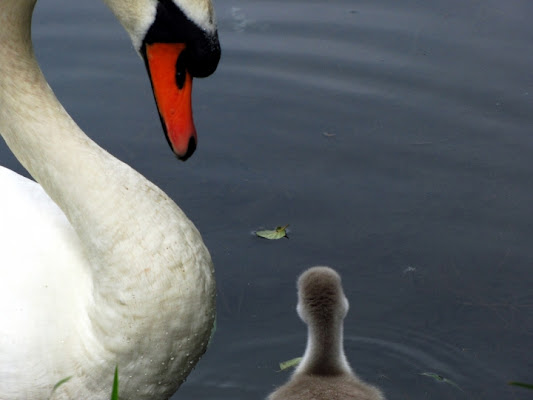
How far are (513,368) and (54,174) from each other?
217 centimetres

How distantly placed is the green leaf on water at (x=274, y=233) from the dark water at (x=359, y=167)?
6cm

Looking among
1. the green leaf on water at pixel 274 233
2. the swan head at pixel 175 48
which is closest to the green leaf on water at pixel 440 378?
the green leaf on water at pixel 274 233

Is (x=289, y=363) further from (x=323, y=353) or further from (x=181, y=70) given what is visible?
(x=181, y=70)

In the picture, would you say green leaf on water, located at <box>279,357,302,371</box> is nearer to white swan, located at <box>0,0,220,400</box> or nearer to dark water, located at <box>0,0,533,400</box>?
dark water, located at <box>0,0,533,400</box>

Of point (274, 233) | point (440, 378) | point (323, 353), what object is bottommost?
point (440, 378)

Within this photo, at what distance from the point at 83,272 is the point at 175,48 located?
89cm

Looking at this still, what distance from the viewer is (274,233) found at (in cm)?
491

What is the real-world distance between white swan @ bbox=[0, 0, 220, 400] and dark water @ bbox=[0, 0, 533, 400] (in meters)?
0.91

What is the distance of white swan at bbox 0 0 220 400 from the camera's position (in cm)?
312

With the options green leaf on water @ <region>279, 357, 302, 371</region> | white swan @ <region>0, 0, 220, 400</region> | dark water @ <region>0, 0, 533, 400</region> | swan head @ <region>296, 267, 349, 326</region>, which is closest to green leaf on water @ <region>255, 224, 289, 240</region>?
dark water @ <region>0, 0, 533, 400</region>

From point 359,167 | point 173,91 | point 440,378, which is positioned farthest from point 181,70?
point 359,167

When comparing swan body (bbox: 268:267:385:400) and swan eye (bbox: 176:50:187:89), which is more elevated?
swan eye (bbox: 176:50:187:89)

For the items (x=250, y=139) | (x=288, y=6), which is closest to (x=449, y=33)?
(x=288, y=6)

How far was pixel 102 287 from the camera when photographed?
3119mm
